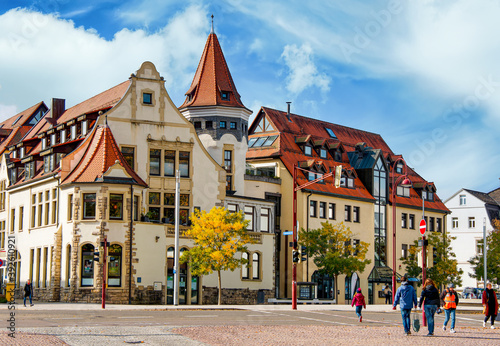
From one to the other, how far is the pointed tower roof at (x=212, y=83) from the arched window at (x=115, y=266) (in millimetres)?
16766

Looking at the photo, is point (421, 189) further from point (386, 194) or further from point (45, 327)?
point (45, 327)

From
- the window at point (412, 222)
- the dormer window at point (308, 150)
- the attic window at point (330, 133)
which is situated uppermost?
the attic window at point (330, 133)

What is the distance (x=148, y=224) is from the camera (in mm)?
52281

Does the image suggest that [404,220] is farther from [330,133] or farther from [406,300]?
[406,300]

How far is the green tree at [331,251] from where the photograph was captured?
6346 cm

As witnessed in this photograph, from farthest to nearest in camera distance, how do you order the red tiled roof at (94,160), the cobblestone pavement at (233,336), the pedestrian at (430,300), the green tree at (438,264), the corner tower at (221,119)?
1. the green tree at (438,264)
2. the corner tower at (221,119)
3. the red tiled roof at (94,160)
4. the pedestrian at (430,300)
5. the cobblestone pavement at (233,336)

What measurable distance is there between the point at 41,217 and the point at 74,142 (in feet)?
19.2

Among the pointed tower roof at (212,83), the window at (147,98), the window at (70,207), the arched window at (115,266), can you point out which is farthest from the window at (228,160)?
the window at (70,207)

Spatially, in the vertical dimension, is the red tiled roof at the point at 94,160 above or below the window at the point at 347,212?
above

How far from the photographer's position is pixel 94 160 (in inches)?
2041

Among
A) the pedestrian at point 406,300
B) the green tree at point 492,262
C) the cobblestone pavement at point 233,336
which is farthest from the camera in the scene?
the green tree at point 492,262

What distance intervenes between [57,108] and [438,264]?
37730 mm

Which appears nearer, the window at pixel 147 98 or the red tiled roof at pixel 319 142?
the window at pixel 147 98

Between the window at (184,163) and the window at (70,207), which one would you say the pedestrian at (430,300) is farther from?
the window at (184,163)
